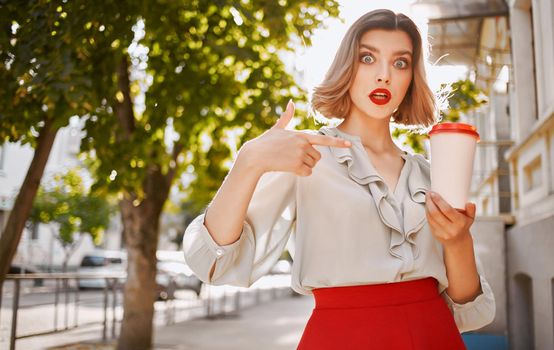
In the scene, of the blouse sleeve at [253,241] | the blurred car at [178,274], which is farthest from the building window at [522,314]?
the blurred car at [178,274]

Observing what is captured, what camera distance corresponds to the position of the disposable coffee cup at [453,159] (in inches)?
62.2

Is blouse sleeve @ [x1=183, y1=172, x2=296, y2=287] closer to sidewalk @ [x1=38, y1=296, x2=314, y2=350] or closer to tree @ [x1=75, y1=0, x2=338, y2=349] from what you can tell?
tree @ [x1=75, y1=0, x2=338, y2=349]

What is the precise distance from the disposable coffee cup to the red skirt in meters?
0.34

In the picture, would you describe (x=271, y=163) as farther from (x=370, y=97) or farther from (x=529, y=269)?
(x=529, y=269)

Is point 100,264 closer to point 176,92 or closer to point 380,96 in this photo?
point 176,92

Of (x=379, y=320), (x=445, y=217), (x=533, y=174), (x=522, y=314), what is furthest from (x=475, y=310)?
(x=522, y=314)

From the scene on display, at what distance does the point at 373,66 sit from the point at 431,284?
710 millimetres

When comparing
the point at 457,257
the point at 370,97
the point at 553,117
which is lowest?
the point at 457,257

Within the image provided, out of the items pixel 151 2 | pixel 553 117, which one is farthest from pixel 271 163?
pixel 151 2

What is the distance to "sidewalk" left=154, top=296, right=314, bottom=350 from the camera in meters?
10.7

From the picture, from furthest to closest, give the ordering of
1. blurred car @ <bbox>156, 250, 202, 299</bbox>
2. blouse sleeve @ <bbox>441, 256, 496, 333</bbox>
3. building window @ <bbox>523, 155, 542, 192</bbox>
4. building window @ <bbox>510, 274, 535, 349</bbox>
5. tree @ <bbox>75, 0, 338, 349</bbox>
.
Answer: blurred car @ <bbox>156, 250, 202, 299</bbox>, building window @ <bbox>510, 274, 535, 349</bbox>, building window @ <bbox>523, 155, 542, 192</bbox>, tree @ <bbox>75, 0, 338, 349</bbox>, blouse sleeve @ <bbox>441, 256, 496, 333</bbox>

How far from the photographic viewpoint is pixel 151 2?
5.88m

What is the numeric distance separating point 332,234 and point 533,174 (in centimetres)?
545

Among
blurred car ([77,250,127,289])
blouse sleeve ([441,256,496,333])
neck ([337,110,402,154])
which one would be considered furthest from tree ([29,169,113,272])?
blouse sleeve ([441,256,496,333])
